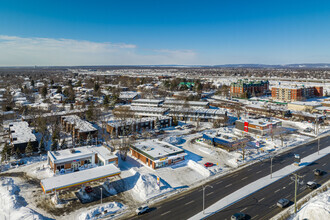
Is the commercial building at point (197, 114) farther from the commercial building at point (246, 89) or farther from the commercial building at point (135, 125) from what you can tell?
the commercial building at point (246, 89)

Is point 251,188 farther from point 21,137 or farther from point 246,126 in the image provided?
point 21,137

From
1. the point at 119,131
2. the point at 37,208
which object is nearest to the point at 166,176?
the point at 37,208

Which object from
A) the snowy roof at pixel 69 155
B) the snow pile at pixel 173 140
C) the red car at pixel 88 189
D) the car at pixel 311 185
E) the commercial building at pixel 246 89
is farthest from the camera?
the commercial building at pixel 246 89

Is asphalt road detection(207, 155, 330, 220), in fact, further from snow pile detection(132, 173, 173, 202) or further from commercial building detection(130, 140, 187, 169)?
commercial building detection(130, 140, 187, 169)

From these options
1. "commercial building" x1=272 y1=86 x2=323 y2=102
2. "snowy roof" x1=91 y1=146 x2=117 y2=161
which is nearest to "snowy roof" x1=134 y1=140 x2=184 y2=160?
"snowy roof" x1=91 y1=146 x2=117 y2=161

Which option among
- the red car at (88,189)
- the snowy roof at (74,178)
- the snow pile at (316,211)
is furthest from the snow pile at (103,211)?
the snow pile at (316,211)

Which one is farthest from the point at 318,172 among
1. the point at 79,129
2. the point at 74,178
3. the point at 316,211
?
the point at 79,129

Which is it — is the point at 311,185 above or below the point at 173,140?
below
